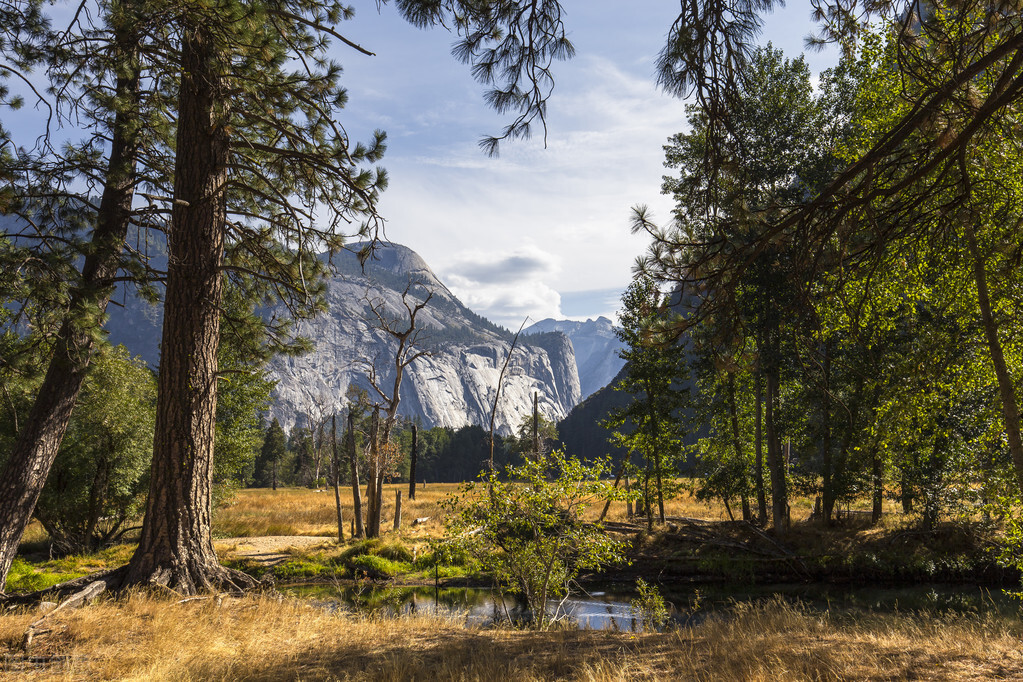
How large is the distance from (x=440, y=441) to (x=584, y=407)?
3265cm

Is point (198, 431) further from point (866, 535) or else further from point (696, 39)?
point (866, 535)

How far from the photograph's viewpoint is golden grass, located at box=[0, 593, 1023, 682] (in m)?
4.81

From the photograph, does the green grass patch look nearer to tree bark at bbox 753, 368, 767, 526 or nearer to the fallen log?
the fallen log

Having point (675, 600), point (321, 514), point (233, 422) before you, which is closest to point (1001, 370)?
point (675, 600)

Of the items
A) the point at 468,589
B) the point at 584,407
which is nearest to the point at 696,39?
the point at 468,589

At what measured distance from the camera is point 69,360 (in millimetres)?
7703

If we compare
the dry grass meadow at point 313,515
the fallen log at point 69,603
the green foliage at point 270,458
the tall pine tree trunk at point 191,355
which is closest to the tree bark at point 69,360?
the tall pine tree trunk at point 191,355

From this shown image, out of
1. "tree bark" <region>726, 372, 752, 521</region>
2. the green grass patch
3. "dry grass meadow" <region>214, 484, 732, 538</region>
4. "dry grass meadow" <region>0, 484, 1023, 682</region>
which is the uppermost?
"tree bark" <region>726, 372, 752, 521</region>

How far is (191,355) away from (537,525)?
5.71 m

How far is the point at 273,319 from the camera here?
31.1ft

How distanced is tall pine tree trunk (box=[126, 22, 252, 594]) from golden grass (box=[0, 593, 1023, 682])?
0.66 metres

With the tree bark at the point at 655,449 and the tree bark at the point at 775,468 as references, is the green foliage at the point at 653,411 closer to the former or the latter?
the tree bark at the point at 655,449

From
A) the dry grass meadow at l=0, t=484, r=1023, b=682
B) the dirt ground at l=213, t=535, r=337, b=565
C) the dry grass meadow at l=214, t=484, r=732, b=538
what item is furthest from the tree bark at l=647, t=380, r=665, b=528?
the dry grass meadow at l=0, t=484, r=1023, b=682

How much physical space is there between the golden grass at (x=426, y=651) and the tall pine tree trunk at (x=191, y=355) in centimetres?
66
